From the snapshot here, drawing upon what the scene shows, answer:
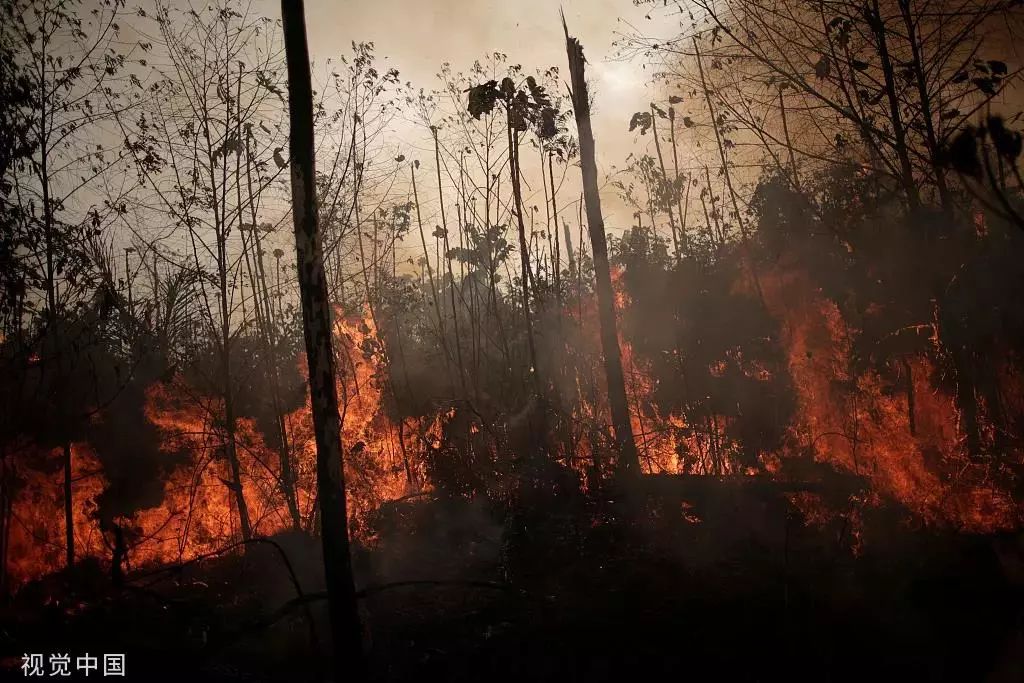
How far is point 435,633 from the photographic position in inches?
288

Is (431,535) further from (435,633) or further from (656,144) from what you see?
(656,144)

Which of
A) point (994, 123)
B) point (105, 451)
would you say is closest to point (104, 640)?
point (994, 123)

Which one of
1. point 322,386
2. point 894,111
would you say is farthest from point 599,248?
point 322,386

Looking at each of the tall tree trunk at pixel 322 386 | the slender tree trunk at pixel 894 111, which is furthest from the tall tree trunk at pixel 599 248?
the tall tree trunk at pixel 322 386

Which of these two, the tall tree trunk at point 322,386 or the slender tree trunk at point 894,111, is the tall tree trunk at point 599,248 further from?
the tall tree trunk at point 322,386

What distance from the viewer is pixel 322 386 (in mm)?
4441

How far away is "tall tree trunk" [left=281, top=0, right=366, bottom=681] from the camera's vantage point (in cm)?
437

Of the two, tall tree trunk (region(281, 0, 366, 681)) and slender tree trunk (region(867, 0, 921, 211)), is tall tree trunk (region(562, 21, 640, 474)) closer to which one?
slender tree trunk (region(867, 0, 921, 211))

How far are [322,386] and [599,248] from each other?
8.14 meters

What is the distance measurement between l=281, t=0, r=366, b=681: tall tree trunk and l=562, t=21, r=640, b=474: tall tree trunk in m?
7.52

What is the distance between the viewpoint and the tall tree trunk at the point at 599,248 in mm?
11219

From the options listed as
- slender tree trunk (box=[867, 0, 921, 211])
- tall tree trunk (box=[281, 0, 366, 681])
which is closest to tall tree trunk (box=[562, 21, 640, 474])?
slender tree trunk (box=[867, 0, 921, 211])

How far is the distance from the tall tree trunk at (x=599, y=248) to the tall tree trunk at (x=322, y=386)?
752 cm

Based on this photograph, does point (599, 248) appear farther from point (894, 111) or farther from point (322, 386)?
point (322, 386)
